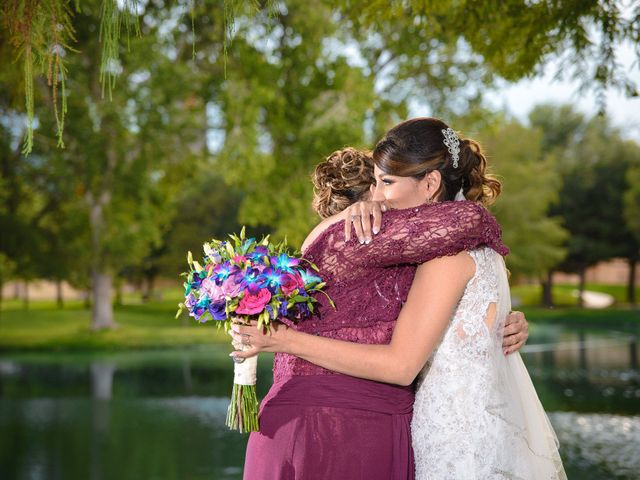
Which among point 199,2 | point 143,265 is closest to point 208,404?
point 199,2

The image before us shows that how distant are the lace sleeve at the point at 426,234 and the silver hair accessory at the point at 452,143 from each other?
0.83 feet

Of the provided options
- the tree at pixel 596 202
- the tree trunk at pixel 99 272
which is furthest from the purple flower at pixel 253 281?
the tree at pixel 596 202

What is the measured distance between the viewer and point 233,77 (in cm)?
2130

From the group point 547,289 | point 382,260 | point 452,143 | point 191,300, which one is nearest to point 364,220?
point 382,260

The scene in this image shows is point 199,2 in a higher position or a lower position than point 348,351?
higher

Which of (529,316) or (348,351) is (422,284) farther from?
(529,316)

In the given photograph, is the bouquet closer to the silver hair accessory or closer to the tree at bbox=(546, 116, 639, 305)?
the silver hair accessory

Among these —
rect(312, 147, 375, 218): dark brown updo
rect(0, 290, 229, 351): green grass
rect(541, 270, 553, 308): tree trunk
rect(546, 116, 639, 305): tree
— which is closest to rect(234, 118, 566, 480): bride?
rect(312, 147, 375, 218): dark brown updo

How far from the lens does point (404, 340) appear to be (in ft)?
7.55

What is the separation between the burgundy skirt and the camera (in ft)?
8.02

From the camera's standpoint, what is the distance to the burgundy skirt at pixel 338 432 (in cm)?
244

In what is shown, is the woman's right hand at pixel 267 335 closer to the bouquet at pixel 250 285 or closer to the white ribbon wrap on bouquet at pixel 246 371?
the bouquet at pixel 250 285

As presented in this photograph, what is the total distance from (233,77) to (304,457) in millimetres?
19571

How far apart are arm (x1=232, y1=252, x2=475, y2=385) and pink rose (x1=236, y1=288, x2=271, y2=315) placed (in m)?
0.07
